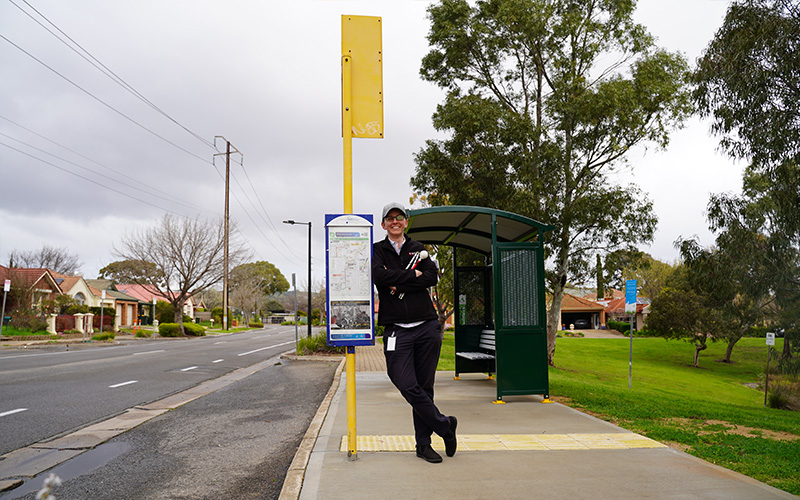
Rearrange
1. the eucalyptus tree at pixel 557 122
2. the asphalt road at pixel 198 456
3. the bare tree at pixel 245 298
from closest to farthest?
the asphalt road at pixel 198 456 → the eucalyptus tree at pixel 557 122 → the bare tree at pixel 245 298

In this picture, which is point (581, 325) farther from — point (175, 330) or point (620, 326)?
point (175, 330)

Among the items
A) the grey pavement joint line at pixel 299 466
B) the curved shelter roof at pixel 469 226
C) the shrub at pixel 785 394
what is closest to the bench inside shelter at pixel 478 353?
the curved shelter roof at pixel 469 226

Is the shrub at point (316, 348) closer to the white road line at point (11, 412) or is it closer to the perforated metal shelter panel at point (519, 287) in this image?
the white road line at point (11, 412)

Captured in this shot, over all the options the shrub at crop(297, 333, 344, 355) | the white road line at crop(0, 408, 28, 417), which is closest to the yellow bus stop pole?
the white road line at crop(0, 408, 28, 417)

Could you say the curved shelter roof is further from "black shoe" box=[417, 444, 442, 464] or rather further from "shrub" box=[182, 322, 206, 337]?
"shrub" box=[182, 322, 206, 337]

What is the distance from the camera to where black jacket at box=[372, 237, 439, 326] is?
180 inches

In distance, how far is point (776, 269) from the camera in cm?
1603

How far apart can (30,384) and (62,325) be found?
88.4ft

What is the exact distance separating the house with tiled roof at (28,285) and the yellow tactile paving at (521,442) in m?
32.2

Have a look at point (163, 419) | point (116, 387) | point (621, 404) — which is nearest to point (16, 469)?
point (163, 419)

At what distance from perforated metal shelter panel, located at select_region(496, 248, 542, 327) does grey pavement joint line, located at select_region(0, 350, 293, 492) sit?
5.54m

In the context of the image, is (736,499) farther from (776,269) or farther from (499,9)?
(499,9)

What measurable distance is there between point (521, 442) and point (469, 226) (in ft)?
16.5

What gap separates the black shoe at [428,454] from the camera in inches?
179
